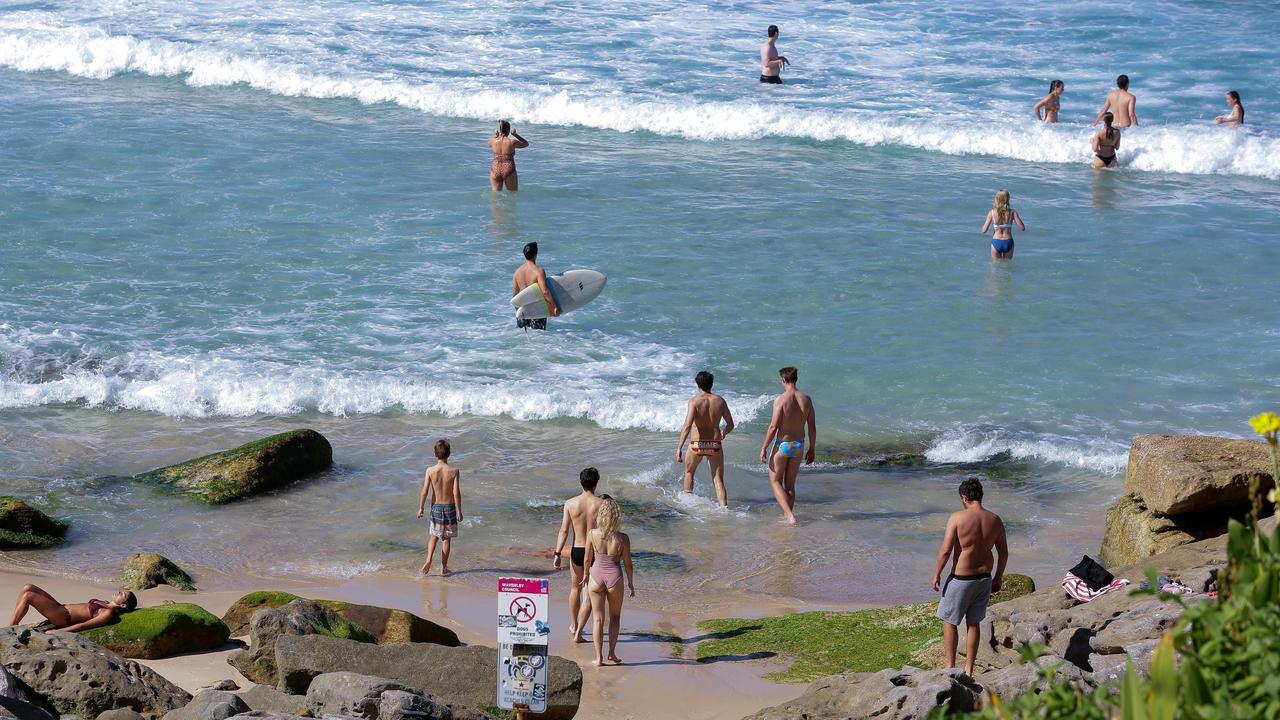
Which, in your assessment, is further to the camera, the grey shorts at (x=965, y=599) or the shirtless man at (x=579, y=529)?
the shirtless man at (x=579, y=529)

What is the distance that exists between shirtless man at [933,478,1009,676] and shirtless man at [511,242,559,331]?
26.9ft

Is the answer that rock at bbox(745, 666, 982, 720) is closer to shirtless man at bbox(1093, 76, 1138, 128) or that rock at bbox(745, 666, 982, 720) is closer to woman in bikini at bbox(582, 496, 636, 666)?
woman in bikini at bbox(582, 496, 636, 666)

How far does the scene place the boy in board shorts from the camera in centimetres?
1116

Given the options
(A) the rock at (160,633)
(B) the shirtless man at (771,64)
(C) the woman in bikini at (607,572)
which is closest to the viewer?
(A) the rock at (160,633)

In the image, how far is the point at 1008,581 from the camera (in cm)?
1014

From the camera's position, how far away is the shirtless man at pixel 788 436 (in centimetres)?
1227

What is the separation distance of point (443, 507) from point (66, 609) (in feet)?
9.53

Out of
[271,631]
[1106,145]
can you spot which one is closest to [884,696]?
[271,631]

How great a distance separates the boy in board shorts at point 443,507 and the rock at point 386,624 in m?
1.37

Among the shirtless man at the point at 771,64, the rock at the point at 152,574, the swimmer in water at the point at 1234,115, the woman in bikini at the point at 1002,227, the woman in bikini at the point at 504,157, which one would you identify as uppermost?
the shirtless man at the point at 771,64

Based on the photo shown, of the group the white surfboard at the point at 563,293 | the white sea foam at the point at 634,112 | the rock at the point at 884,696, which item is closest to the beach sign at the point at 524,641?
the rock at the point at 884,696

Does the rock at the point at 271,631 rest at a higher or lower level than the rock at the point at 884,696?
lower

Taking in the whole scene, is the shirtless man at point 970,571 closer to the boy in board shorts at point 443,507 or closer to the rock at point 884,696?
the rock at point 884,696

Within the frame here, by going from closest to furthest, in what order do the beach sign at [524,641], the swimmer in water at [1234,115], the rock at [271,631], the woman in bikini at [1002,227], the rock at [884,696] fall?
the rock at [884,696], the beach sign at [524,641], the rock at [271,631], the woman in bikini at [1002,227], the swimmer in water at [1234,115]
